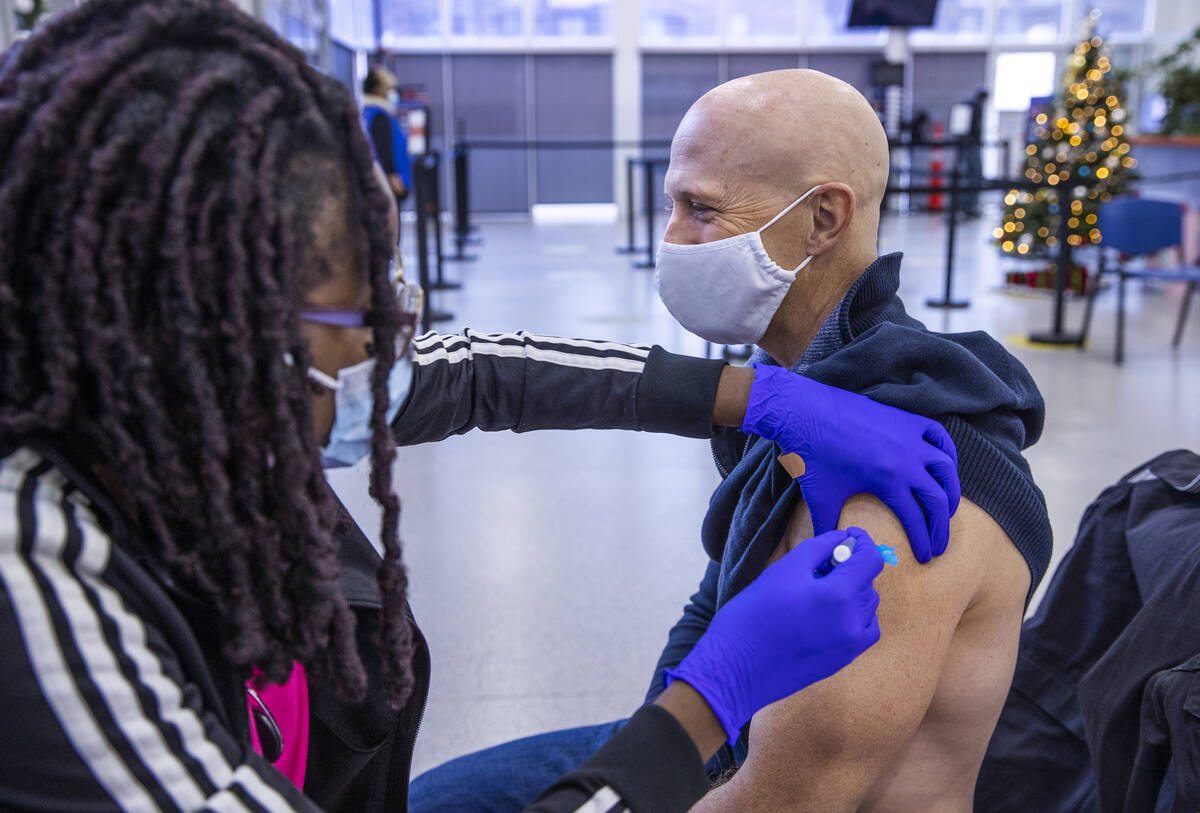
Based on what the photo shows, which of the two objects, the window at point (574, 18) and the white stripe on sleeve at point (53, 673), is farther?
the window at point (574, 18)

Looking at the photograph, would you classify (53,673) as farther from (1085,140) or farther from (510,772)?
(1085,140)

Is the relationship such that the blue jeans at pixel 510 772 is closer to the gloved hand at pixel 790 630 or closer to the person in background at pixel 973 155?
the gloved hand at pixel 790 630

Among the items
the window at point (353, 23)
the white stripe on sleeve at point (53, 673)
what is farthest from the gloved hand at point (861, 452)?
the window at point (353, 23)

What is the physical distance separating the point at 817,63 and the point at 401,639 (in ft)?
46.8

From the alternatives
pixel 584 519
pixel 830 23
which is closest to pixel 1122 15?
pixel 830 23

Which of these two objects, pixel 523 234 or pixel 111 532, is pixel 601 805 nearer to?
pixel 111 532

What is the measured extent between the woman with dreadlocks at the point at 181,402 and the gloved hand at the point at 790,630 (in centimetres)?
4

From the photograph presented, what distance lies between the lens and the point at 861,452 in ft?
3.44

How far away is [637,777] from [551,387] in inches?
25.2

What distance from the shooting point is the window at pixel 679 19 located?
45.4 feet

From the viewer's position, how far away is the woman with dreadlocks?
614mm

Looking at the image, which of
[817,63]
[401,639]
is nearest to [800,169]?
[401,639]

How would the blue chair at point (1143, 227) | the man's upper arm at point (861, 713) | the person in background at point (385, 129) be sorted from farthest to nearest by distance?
the person in background at point (385, 129)
the blue chair at point (1143, 227)
the man's upper arm at point (861, 713)

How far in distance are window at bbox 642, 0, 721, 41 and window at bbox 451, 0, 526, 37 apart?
5.66ft
